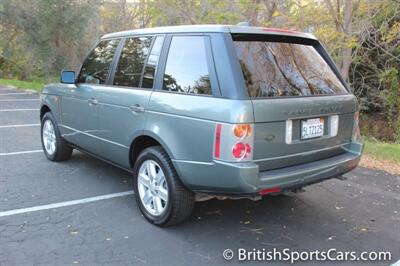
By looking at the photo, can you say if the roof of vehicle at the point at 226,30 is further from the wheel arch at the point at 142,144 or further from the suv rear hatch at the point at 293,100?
the wheel arch at the point at 142,144

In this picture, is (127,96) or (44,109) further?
(44,109)

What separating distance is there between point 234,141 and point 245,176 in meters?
0.29

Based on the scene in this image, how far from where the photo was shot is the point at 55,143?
19.9ft

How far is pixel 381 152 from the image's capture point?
22.9 feet

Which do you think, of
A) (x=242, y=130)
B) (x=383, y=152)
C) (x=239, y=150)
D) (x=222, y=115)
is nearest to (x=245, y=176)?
(x=239, y=150)

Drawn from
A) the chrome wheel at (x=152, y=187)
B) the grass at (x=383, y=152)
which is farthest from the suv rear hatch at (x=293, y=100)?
the grass at (x=383, y=152)

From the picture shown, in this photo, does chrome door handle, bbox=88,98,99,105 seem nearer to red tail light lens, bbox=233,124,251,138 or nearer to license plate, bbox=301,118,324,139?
red tail light lens, bbox=233,124,251,138

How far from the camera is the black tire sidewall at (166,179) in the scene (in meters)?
3.77

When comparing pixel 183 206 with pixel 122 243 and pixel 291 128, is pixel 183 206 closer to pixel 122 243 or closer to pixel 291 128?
pixel 122 243

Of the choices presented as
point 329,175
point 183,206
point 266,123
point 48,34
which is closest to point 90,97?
point 183,206

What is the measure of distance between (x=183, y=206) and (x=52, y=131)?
10.5 feet

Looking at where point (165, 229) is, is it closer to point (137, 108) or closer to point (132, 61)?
point (137, 108)

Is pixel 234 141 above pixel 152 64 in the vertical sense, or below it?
below

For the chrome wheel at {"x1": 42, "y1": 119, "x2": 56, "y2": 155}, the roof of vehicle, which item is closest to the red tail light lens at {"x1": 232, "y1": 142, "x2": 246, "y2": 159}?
the roof of vehicle
